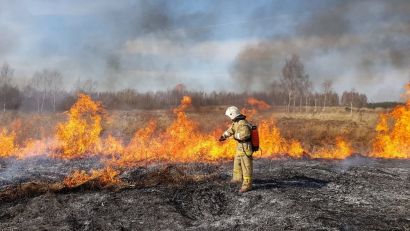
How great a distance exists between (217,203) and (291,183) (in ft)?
11.5

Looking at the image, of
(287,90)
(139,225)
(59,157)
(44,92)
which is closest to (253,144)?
(139,225)

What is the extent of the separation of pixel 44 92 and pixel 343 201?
66829 millimetres

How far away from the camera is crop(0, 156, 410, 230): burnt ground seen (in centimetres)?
945

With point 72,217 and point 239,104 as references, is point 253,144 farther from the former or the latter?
point 239,104

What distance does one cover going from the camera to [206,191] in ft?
39.7

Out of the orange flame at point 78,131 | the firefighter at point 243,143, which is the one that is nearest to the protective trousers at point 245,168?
the firefighter at point 243,143

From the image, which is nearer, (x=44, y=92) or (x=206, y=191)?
(x=206, y=191)

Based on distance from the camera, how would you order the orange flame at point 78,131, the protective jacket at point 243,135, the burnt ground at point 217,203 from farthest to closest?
1. the orange flame at point 78,131
2. the protective jacket at point 243,135
3. the burnt ground at point 217,203

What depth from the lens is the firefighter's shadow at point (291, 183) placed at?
12868 mm

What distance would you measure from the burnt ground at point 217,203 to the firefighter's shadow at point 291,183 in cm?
3

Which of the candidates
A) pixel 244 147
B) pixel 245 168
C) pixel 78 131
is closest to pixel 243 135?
pixel 244 147

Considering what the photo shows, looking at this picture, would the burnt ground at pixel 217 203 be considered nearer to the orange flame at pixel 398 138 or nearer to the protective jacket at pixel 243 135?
the protective jacket at pixel 243 135

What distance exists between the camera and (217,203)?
11.0m

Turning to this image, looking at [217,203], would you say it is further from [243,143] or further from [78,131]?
[78,131]
